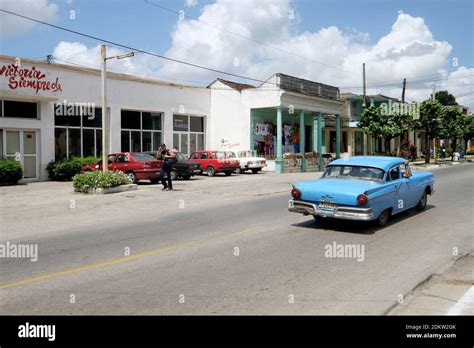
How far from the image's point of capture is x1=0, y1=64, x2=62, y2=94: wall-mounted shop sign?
21652 millimetres

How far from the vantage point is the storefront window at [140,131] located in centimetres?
2778

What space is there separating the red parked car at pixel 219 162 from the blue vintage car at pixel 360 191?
16451mm

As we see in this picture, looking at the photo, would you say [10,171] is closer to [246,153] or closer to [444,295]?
[246,153]

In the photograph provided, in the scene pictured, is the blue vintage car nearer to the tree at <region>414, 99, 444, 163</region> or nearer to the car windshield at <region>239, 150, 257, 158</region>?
the car windshield at <region>239, 150, 257, 158</region>

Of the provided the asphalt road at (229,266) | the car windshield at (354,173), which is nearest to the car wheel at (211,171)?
the asphalt road at (229,266)

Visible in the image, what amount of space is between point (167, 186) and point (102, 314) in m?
13.7

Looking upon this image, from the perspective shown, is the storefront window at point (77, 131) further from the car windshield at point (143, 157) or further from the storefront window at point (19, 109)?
the car windshield at point (143, 157)

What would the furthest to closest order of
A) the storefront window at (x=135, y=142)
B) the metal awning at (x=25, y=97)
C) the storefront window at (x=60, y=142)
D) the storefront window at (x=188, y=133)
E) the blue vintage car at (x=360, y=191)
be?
1. the storefront window at (x=188, y=133)
2. the storefront window at (x=135, y=142)
3. the storefront window at (x=60, y=142)
4. the metal awning at (x=25, y=97)
5. the blue vintage car at (x=360, y=191)

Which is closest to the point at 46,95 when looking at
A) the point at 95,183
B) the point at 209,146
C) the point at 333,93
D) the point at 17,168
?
the point at 17,168

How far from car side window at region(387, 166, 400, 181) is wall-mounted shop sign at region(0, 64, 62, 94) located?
59.9 feet

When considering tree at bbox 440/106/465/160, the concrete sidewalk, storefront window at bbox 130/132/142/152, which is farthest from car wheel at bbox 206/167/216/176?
tree at bbox 440/106/465/160

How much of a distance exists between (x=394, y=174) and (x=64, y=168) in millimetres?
17506

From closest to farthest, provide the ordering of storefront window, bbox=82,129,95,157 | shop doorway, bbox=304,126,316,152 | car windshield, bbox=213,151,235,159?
1. storefront window, bbox=82,129,95,157
2. car windshield, bbox=213,151,235,159
3. shop doorway, bbox=304,126,316,152

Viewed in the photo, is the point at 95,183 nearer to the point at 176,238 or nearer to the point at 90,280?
the point at 176,238
